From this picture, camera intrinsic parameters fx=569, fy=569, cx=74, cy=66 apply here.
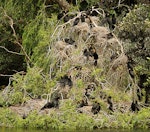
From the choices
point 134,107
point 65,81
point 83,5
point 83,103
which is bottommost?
point 134,107

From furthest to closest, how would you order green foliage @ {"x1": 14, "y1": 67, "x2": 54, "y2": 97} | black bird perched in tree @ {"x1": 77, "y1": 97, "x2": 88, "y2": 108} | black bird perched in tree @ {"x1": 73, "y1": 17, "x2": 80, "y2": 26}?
black bird perched in tree @ {"x1": 73, "y1": 17, "x2": 80, "y2": 26}
green foliage @ {"x1": 14, "y1": 67, "x2": 54, "y2": 97}
black bird perched in tree @ {"x1": 77, "y1": 97, "x2": 88, "y2": 108}

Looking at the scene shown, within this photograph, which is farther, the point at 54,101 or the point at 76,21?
the point at 76,21

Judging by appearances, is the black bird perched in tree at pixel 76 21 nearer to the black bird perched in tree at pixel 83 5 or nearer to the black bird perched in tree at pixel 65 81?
the black bird perched in tree at pixel 65 81

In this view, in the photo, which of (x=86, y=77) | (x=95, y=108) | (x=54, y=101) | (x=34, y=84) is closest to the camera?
(x=95, y=108)

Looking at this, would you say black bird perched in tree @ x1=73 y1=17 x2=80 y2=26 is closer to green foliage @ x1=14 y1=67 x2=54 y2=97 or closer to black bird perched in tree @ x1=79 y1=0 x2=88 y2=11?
green foliage @ x1=14 y1=67 x2=54 y2=97

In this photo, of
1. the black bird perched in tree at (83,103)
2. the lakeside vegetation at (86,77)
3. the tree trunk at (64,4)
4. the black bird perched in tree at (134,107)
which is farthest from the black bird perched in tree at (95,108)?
the tree trunk at (64,4)

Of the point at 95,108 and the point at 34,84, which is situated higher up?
the point at 34,84

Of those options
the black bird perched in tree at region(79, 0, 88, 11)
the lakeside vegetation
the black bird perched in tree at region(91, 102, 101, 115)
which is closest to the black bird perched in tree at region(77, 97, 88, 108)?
the lakeside vegetation

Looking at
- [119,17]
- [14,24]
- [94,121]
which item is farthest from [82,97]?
[14,24]

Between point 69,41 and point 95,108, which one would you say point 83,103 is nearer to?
point 95,108

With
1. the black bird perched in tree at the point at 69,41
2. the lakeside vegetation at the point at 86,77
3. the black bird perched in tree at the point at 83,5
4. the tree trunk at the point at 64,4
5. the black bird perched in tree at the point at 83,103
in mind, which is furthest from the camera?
the black bird perched in tree at the point at 83,5

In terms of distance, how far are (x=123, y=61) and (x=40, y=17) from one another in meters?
3.87

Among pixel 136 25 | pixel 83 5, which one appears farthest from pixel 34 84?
pixel 83 5

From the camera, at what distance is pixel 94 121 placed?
500 inches
